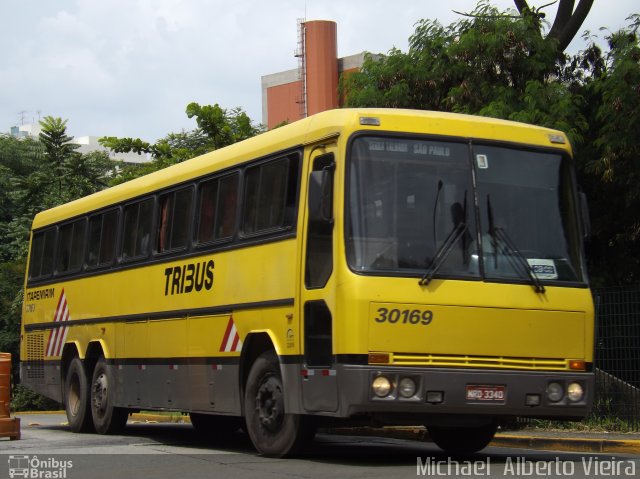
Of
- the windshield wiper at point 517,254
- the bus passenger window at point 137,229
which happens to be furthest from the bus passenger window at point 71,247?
the windshield wiper at point 517,254

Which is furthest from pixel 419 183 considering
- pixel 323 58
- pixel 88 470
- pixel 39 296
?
pixel 323 58

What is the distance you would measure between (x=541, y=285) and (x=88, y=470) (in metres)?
4.56

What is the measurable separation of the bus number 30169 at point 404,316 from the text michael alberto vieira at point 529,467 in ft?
4.32

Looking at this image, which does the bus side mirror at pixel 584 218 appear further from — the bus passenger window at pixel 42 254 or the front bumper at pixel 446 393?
the bus passenger window at pixel 42 254

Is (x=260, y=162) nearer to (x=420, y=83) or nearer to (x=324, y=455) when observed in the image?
(x=324, y=455)

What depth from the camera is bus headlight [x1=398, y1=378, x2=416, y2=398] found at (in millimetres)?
10672

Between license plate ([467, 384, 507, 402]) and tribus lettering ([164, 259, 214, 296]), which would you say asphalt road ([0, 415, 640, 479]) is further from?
tribus lettering ([164, 259, 214, 296])

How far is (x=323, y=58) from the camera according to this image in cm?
6588

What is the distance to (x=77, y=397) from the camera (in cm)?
1783

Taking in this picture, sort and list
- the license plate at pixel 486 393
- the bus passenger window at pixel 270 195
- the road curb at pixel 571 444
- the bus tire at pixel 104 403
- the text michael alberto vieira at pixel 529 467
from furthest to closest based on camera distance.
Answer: the bus tire at pixel 104 403 < the road curb at pixel 571 444 < the bus passenger window at pixel 270 195 < the license plate at pixel 486 393 < the text michael alberto vieira at pixel 529 467

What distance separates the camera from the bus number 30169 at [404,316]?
10719mm

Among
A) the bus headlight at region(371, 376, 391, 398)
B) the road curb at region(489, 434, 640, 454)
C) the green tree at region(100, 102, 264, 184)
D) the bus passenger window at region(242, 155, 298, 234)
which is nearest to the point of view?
the bus headlight at region(371, 376, 391, 398)

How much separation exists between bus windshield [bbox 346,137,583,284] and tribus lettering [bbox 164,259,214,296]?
3.10 metres

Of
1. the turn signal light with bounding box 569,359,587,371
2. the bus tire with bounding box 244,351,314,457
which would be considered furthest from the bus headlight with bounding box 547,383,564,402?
the bus tire with bounding box 244,351,314,457
